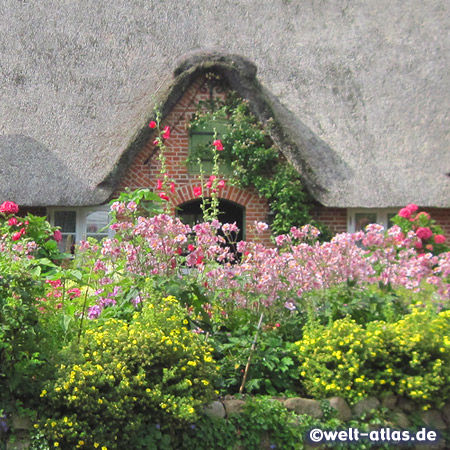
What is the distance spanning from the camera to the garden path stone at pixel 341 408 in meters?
4.61

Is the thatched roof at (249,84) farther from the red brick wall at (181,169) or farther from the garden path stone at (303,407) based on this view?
the garden path stone at (303,407)

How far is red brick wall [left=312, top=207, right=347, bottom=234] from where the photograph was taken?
10.9m

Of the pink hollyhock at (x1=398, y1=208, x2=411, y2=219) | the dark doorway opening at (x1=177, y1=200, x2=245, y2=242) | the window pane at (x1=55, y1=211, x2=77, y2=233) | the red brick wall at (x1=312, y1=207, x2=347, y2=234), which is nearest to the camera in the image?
the pink hollyhock at (x1=398, y1=208, x2=411, y2=219)

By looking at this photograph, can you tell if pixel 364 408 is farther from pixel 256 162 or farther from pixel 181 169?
pixel 181 169

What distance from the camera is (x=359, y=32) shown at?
1267 cm

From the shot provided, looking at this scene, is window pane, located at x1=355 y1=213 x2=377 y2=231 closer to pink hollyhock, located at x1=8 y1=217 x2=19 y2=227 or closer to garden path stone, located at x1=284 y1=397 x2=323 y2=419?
pink hollyhock, located at x1=8 y1=217 x2=19 y2=227

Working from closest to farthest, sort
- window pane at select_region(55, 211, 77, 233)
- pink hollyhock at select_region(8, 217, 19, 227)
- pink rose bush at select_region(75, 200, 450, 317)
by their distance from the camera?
pink rose bush at select_region(75, 200, 450, 317) < pink hollyhock at select_region(8, 217, 19, 227) < window pane at select_region(55, 211, 77, 233)

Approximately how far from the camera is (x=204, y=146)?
10.5 metres

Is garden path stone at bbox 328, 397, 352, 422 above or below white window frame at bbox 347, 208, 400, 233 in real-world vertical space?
below

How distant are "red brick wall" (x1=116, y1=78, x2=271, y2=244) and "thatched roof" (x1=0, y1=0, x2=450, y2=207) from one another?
275 mm

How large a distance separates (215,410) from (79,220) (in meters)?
6.79

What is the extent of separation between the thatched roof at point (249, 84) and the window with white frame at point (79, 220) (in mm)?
615

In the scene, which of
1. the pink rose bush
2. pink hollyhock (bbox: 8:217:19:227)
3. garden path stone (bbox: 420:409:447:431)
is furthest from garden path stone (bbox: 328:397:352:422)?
pink hollyhock (bbox: 8:217:19:227)

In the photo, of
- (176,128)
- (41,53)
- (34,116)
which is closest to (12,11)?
(41,53)
